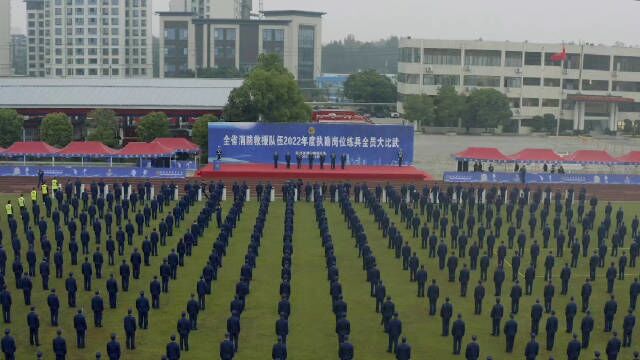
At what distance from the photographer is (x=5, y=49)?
87.2 metres

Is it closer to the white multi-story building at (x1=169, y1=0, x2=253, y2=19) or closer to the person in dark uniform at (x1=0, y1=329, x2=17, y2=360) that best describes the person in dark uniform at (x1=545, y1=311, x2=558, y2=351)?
the person in dark uniform at (x1=0, y1=329, x2=17, y2=360)

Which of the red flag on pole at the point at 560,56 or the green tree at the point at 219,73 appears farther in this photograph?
the green tree at the point at 219,73

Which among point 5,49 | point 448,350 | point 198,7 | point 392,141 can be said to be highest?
point 198,7

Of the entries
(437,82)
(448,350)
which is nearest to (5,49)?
(437,82)

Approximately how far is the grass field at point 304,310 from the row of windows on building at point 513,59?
4109 cm

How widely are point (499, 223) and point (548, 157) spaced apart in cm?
1102

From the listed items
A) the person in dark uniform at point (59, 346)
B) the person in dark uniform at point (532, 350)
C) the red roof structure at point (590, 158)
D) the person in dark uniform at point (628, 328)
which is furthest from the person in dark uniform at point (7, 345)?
the red roof structure at point (590, 158)

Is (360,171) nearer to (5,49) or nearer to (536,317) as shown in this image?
(536,317)

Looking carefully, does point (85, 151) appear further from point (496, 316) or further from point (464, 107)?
point (464, 107)

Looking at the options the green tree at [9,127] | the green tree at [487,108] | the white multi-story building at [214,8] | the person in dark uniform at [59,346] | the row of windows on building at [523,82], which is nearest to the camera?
the person in dark uniform at [59,346]

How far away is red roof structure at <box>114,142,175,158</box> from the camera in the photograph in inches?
1148

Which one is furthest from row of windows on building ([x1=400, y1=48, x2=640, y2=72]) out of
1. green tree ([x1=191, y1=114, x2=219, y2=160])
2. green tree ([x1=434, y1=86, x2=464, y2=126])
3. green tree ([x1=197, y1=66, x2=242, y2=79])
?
green tree ([x1=191, y1=114, x2=219, y2=160])

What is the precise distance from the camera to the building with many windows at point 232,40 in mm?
83062

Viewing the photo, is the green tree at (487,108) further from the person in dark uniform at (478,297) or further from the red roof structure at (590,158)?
the person in dark uniform at (478,297)
